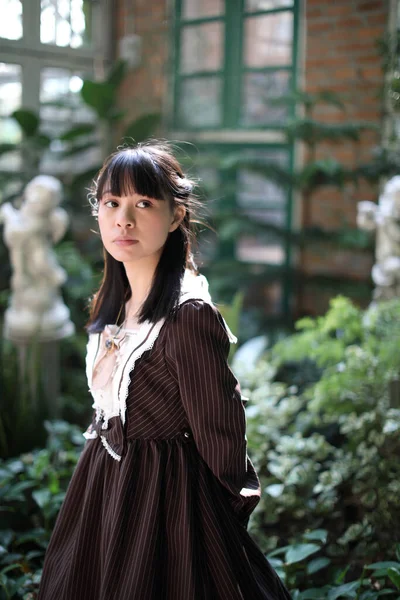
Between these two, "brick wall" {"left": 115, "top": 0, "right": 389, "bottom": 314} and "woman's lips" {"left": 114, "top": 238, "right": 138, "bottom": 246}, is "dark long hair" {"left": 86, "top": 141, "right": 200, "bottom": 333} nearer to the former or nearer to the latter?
"woman's lips" {"left": 114, "top": 238, "right": 138, "bottom": 246}

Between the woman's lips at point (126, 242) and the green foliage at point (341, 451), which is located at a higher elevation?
the woman's lips at point (126, 242)

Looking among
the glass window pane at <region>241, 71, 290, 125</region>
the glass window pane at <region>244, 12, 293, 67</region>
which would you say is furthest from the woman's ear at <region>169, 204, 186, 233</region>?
the glass window pane at <region>244, 12, 293, 67</region>

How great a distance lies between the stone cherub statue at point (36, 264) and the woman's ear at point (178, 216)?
1.79 m

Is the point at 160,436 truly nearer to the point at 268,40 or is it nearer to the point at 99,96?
the point at 99,96

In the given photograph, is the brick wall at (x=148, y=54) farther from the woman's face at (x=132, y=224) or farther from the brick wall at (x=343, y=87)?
the woman's face at (x=132, y=224)

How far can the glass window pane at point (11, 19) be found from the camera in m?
5.04

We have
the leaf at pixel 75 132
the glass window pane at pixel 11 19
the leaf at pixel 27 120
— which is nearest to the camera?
the leaf at pixel 27 120

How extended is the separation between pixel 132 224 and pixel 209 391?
397 millimetres

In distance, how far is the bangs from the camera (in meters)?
1.57

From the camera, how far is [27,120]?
4742mm

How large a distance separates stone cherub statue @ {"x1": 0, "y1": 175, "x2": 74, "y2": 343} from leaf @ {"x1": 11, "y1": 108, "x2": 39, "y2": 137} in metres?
1.44

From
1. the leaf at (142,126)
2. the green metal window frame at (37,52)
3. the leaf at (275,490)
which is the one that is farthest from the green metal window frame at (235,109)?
the leaf at (275,490)

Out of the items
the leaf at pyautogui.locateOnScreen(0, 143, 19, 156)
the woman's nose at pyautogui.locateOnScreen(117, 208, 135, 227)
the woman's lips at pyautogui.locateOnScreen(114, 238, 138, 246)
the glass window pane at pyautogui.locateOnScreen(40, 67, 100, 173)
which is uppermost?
the glass window pane at pyautogui.locateOnScreen(40, 67, 100, 173)

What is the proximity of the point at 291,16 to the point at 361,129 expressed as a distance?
107 centimetres
